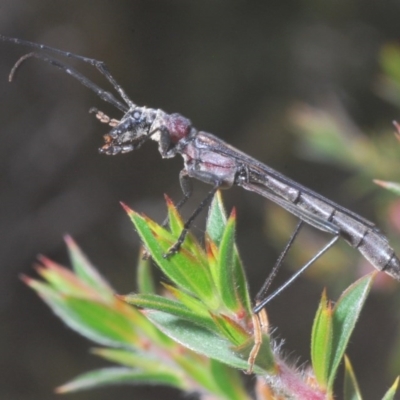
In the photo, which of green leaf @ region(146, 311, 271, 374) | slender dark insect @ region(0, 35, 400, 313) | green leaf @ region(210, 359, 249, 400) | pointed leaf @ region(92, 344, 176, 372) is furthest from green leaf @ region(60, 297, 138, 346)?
slender dark insect @ region(0, 35, 400, 313)

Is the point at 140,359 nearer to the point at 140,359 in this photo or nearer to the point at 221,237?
the point at 140,359

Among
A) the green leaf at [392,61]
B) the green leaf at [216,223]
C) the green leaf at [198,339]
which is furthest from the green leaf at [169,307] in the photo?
the green leaf at [392,61]

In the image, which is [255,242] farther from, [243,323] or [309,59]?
[243,323]

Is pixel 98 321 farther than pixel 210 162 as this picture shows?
No

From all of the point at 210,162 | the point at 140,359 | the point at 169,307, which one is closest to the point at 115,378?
the point at 140,359

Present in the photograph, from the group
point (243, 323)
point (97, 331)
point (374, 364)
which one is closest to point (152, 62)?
point (374, 364)

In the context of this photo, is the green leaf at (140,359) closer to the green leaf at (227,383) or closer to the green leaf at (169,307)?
the green leaf at (227,383)
